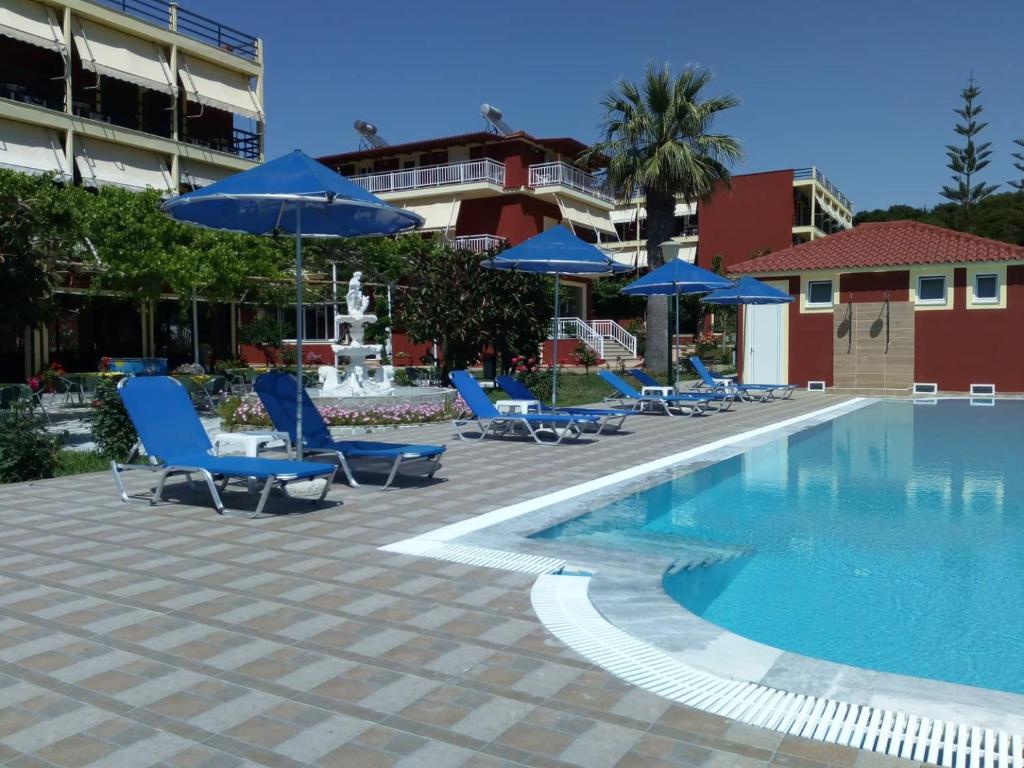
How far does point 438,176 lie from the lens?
1521 inches

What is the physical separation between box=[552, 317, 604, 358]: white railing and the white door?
8400mm

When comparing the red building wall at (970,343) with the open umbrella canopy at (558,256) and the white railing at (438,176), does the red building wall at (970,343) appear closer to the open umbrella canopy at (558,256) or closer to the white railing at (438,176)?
the open umbrella canopy at (558,256)

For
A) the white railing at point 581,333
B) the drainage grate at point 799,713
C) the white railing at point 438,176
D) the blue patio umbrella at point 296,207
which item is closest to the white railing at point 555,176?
the white railing at point 438,176

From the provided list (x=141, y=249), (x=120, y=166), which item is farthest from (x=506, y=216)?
(x=141, y=249)

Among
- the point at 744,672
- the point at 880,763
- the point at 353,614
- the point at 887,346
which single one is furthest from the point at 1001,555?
the point at 887,346

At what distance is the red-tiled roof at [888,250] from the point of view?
78.9 feet

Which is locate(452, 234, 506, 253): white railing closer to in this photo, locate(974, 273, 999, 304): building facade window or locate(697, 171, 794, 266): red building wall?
locate(697, 171, 794, 266): red building wall

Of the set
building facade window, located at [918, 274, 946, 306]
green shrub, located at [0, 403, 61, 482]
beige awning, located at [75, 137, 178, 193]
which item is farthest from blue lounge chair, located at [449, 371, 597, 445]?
beige awning, located at [75, 137, 178, 193]

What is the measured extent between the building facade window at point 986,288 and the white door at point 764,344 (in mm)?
5168

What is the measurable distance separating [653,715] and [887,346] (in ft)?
79.8

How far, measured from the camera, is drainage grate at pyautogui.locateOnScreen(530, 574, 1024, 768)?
10.1 feet

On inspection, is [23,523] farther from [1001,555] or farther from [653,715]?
[1001,555]

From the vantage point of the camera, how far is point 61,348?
28109 mm

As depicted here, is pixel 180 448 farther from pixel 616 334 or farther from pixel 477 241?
pixel 477 241
